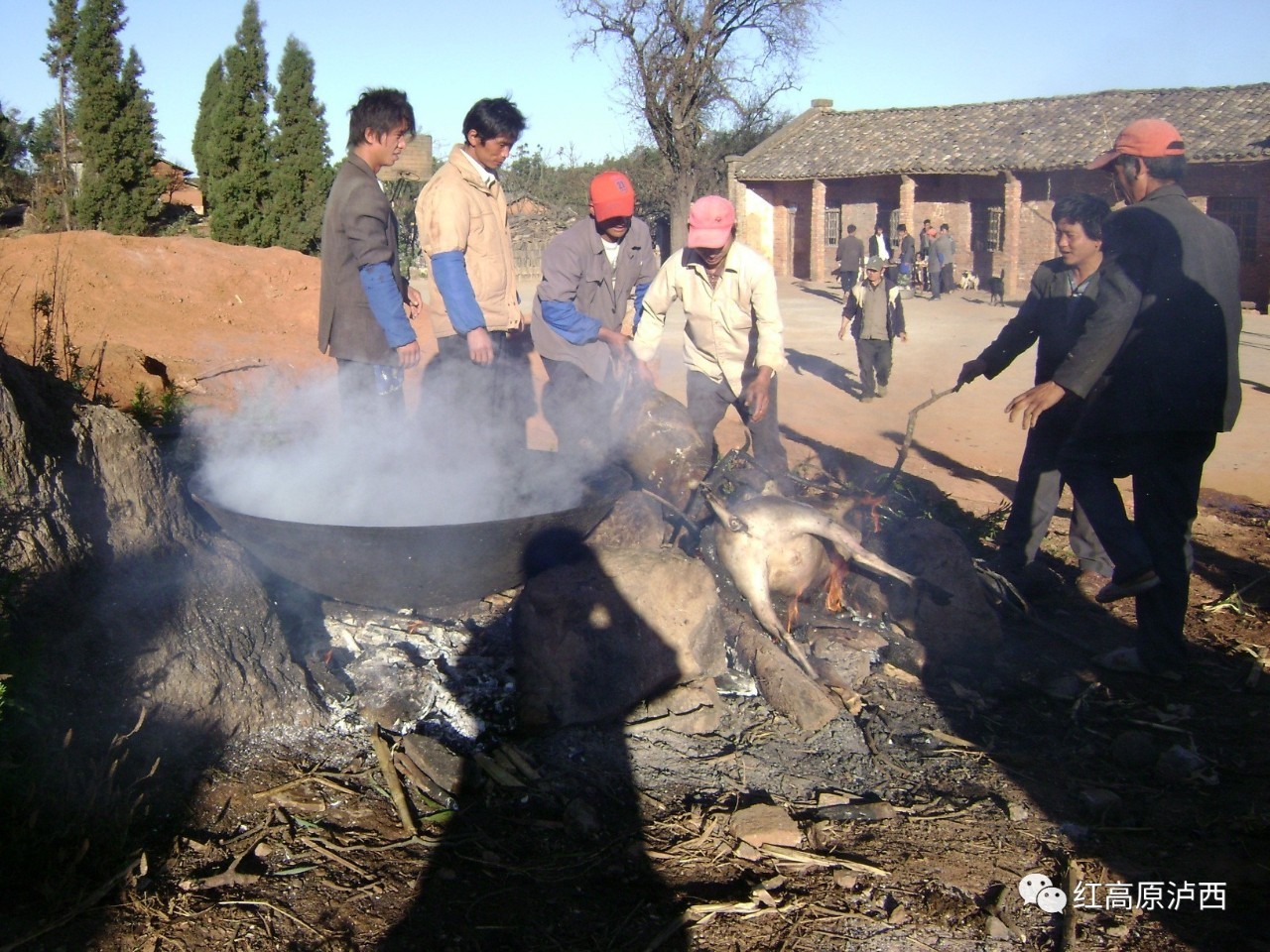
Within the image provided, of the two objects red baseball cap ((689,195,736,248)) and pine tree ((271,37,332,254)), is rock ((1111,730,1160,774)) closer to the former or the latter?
red baseball cap ((689,195,736,248))

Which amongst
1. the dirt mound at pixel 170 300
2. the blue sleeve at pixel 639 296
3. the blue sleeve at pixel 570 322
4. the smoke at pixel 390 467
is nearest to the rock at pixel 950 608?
the smoke at pixel 390 467

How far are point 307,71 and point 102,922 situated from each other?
19986mm

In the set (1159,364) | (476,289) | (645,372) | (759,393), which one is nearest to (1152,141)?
(1159,364)

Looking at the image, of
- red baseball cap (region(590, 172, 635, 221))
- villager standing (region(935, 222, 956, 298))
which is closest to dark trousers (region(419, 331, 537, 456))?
red baseball cap (region(590, 172, 635, 221))

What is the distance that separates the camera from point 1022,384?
1213 centimetres

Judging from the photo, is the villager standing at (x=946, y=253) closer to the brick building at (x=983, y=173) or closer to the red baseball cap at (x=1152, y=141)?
the brick building at (x=983, y=173)

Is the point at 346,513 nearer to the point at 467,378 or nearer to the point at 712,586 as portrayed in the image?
the point at 467,378

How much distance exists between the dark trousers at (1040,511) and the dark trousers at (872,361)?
6.09 metres

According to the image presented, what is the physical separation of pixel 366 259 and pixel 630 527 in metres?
1.67

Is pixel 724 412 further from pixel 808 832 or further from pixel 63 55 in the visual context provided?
pixel 63 55

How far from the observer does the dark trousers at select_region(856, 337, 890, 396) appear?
1106 centimetres

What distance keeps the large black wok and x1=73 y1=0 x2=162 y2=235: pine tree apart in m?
16.9

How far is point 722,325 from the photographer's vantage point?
5137 millimetres

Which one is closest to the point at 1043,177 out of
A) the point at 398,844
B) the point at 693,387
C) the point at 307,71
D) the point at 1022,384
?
the point at 1022,384
